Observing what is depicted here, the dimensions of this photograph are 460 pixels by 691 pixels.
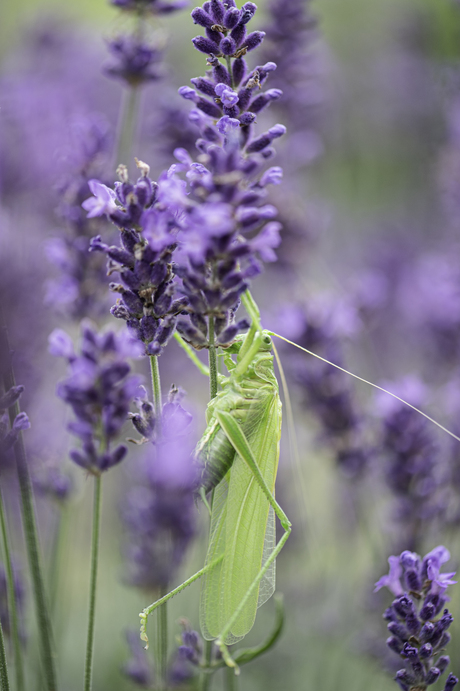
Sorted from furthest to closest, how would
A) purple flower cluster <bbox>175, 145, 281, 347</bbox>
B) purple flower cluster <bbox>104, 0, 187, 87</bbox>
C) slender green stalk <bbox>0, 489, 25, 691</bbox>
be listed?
1. purple flower cluster <bbox>104, 0, 187, 87</bbox>
2. slender green stalk <bbox>0, 489, 25, 691</bbox>
3. purple flower cluster <bbox>175, 145, 281, 347</bbox>

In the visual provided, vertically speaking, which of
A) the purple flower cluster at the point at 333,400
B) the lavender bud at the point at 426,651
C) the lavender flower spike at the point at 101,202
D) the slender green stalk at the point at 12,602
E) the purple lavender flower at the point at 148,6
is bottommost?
the lavender bud at the point at 426,651

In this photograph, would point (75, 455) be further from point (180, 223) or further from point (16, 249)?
point (16, 249)

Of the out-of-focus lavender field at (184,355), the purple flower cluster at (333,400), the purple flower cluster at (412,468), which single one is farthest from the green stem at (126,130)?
the purple flower cluster at (412,468)

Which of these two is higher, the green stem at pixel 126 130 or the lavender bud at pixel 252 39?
the green stem at pixel 126 130

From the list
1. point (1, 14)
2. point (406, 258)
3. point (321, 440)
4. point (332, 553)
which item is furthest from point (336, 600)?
point (1, 14)

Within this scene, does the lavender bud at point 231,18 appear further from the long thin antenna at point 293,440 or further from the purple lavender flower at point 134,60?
the purple lavender flower at point 134,60

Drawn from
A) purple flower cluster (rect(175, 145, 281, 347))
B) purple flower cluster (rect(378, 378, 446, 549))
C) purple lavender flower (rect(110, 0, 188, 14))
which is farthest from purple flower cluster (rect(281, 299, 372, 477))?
purple lavender flower (rect(110, 0, 188, 14))

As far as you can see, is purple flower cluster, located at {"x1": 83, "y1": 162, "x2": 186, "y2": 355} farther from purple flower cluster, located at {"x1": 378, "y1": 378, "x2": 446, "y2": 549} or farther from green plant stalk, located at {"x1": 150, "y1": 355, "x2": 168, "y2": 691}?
purple flower cluster, located at {"x1": 378, "y1": 378, "x2": 446, "y2": 549}
